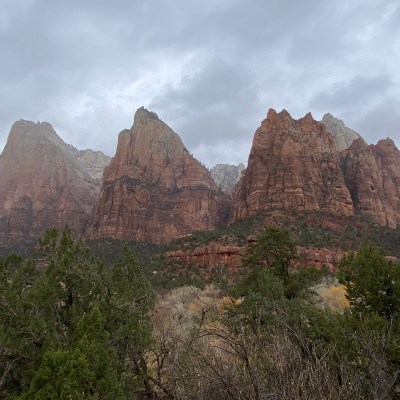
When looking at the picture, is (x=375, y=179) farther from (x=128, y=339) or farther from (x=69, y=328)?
(x=69, y=328)

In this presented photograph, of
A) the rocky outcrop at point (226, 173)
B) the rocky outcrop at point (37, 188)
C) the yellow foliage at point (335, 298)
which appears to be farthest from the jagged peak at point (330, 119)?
the yellow foliage at point (335, 298)

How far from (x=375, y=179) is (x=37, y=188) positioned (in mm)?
88202

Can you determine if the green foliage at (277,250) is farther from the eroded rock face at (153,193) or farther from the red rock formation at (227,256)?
the eroded rock face at (153,193)

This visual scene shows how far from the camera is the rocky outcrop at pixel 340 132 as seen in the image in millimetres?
137250

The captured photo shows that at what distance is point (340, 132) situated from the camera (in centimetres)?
14125

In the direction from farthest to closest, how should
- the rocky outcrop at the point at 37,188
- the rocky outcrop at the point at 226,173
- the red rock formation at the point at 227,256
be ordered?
the rocky outcrop at the point at 226,173 → the rocky outcrop at the point at 37,188 → the red rock formation at the point at 227,256

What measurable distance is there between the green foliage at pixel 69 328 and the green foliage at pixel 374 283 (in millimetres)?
5519

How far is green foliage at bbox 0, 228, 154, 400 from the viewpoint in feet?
26.1

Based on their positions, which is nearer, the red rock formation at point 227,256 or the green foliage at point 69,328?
the green foliage at point 69,328

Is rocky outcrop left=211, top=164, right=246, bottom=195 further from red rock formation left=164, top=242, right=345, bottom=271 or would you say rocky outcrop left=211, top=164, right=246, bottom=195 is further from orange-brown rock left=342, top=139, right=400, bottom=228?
red rock formation left=164, top=242, right=345, bottom=271

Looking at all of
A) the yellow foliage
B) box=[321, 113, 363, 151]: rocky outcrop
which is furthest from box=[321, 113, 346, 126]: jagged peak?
the yellow foliage

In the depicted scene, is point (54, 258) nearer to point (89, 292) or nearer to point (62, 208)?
point (89, 292)

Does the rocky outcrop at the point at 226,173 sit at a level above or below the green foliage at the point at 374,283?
above

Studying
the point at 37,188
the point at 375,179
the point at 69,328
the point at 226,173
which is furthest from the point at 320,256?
the point at 226,173
